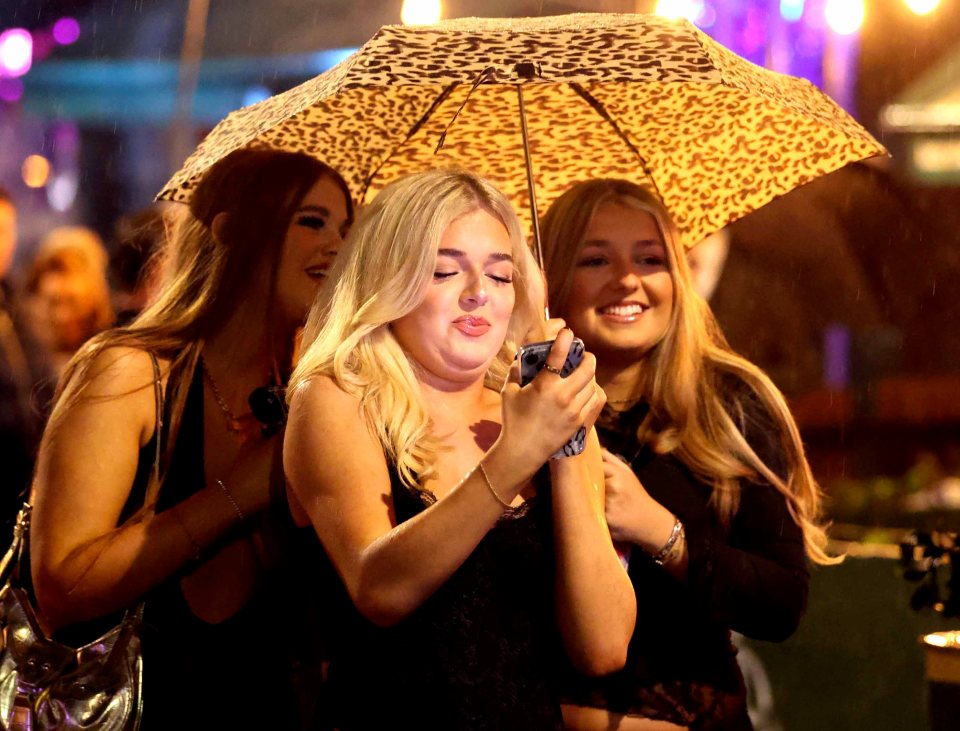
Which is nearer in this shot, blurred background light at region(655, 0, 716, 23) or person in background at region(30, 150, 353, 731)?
person in background at region(30, 150, 353, 731)

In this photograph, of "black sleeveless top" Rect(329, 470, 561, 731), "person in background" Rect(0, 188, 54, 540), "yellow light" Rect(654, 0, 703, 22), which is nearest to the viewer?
"black sleeveless top" Rect(329, 470, 561, 731)

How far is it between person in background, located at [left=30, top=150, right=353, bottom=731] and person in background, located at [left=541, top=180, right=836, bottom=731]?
686 mm

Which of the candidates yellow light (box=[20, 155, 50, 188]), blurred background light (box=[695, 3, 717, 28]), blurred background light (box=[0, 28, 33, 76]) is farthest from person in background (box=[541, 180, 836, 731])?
yellow light (box=[20, 155, 50, 188])

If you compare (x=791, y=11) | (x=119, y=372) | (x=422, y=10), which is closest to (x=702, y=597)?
(x=119, y=372)

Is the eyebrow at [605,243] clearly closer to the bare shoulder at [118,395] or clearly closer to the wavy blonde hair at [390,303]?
the wavy blonde hair at [390,303]

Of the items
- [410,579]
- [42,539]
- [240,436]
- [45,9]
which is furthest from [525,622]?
[45,9]

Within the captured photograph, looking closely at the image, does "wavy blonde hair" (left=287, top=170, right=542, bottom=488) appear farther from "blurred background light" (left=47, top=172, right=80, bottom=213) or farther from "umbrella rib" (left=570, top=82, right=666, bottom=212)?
"blurred background light" (left=47, top=172, right=80, bottom=213)

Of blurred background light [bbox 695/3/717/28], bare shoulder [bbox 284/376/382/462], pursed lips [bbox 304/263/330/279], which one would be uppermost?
blurred background light [bbox 695/3/717/28]

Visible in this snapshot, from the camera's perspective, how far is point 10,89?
1742cm

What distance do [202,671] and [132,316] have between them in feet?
3.37

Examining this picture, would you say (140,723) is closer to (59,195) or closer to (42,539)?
(42,539)

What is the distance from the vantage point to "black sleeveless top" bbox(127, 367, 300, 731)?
10.2 ft

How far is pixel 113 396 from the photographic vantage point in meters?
3.11

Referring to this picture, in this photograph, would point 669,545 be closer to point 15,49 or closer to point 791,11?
point 791,11
